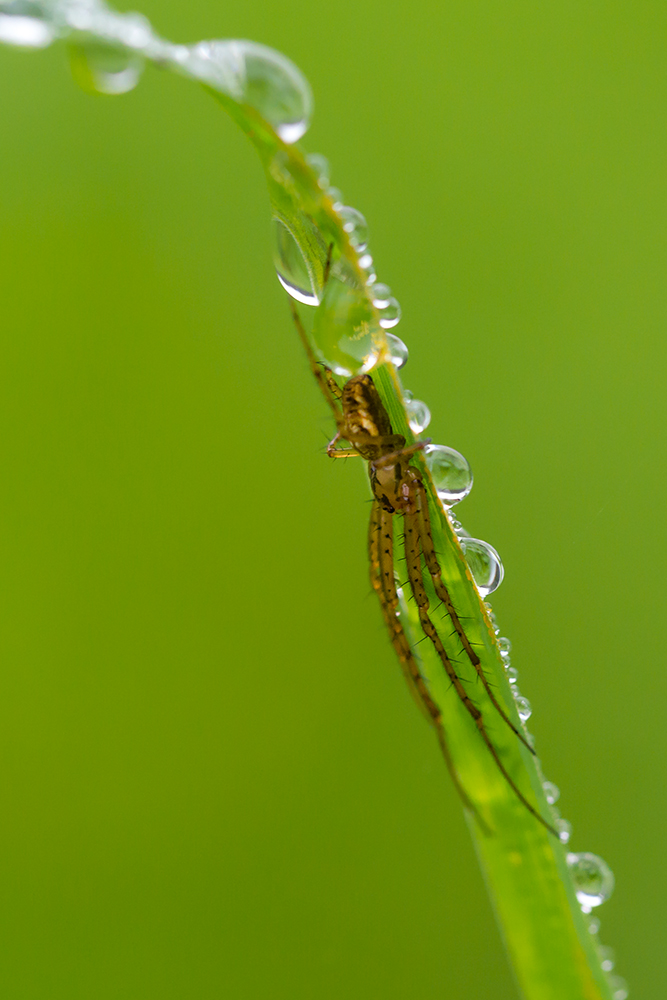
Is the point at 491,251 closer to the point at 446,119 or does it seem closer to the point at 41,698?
the point at 446,119

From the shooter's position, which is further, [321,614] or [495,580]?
[321,614]

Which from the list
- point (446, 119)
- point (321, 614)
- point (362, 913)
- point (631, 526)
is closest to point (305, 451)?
point (321, 614)

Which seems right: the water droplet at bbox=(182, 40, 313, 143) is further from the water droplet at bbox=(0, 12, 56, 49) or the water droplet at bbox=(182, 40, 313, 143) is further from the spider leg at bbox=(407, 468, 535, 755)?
the spider leg at bbox=(407, 468, 535, 755)

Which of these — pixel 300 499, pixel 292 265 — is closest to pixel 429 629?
pixel 292 265

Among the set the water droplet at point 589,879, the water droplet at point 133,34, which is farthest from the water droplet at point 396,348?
the water droplet at point 589,879

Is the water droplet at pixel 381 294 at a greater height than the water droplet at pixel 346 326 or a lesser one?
greater

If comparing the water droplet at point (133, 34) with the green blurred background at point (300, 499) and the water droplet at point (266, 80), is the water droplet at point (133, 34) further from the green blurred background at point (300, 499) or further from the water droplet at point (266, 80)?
the green blurred background at point (300, 499)

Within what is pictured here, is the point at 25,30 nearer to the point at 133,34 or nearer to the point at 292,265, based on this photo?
the point at 133,34
